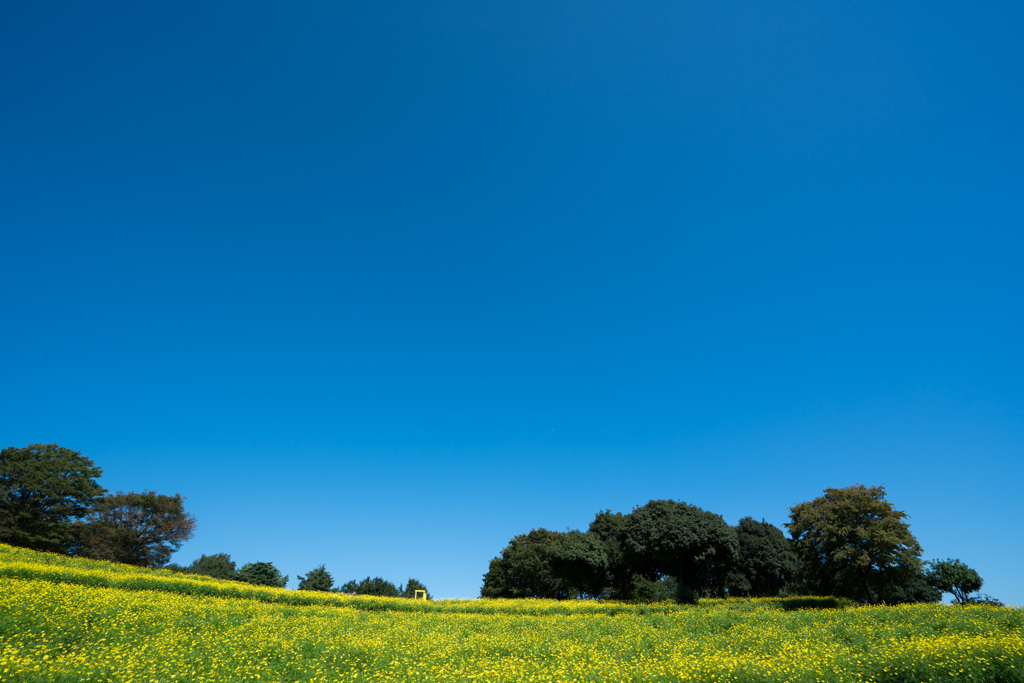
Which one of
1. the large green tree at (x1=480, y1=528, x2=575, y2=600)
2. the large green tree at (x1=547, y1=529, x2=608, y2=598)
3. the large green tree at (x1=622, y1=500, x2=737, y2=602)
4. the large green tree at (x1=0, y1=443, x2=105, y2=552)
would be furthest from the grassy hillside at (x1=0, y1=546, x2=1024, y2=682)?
the large green tree at (x1=480, y1=528, x2=575, y2=600)

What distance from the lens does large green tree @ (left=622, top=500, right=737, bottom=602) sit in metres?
45.2

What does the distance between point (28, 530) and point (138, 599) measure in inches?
1336

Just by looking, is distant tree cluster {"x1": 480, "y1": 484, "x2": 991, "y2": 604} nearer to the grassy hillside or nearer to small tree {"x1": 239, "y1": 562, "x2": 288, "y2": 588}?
the grassy hillside

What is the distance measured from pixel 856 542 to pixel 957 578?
22.2ft

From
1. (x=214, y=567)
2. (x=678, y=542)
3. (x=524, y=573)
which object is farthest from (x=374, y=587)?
(x=678, y=542)

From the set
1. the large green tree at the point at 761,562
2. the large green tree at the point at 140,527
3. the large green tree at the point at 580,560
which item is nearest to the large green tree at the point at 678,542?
the large green tree at the point at 580,560

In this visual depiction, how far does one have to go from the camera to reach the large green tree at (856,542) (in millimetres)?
37594

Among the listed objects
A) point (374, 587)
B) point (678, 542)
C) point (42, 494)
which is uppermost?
point (42, 494)

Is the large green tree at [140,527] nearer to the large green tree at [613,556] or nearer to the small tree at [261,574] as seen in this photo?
the small tree at [261,574]

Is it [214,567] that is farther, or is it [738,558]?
[214,567]

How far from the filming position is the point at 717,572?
199 ft

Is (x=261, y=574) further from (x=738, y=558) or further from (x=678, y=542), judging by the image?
(x=738, y=558)

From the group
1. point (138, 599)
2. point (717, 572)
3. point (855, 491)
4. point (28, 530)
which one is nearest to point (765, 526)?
point (717, 572)

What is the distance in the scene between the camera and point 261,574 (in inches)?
2363
